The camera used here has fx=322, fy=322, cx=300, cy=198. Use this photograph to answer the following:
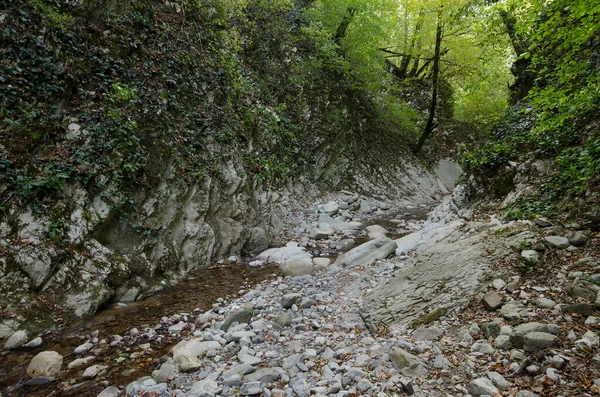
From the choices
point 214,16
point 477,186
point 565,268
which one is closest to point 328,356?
point 565,268

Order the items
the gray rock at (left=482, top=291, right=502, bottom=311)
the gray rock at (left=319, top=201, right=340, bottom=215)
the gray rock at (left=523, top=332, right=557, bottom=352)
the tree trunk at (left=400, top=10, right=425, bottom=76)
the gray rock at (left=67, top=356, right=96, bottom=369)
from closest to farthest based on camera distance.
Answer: the gray rock at (left=523, top=332, right=557, bottom=352) < the gray rock at (left=482, top=291, right=502, bottom=311) < the gray rock at (left=67, top=356, right=96, bottom=369) < the gray rock at (left=319, top=201, right=340, bottom=215) < the tree trunk at (left=400, top=10, right=425, bottom=76)

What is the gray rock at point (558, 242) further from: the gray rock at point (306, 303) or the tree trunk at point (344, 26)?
the tree trunk at point (344, 26)

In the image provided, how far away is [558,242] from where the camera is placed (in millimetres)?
4172

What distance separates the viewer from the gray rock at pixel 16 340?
14.6 feet

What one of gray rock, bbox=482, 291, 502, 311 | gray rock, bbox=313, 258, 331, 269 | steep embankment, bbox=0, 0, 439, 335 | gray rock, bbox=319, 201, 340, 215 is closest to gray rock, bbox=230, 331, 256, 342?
steep embankment, bbox=0, 0, 439, 335

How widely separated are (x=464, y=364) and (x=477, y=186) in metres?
7.43

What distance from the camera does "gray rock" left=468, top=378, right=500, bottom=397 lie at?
8.65ft

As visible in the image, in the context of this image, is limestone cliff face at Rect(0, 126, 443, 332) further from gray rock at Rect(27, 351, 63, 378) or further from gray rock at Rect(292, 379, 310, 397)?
gray rock at Rect(292, 379, 310, 397)

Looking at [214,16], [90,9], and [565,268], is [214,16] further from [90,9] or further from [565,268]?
[565,268]

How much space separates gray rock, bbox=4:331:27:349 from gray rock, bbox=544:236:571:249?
7.37 meters

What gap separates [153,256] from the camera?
684 cm

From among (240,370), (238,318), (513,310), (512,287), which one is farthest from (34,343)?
(512,287)

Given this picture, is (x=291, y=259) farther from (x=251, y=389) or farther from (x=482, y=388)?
(x=482, y=388)

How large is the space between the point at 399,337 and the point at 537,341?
1.44m
